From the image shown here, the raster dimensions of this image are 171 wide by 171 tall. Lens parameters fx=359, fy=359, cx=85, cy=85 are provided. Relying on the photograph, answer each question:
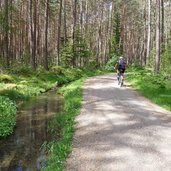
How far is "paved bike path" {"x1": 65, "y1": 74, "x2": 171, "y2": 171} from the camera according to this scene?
29.3 ft

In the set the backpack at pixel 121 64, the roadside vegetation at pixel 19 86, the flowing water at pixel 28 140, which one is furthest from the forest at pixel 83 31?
the flowing water at pixel 28 140

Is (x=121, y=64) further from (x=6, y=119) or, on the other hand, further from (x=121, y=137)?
(x=121, y=137)

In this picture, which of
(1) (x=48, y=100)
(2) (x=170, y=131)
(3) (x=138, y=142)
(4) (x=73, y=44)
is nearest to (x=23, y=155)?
(3) (x=138, y=142)

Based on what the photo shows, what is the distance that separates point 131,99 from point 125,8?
2433 inches

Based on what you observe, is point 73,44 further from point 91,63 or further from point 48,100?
point 48,100

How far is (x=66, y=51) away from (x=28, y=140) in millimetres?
34135

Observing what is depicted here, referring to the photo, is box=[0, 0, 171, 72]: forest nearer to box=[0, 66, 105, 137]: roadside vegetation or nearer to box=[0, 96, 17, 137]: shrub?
box=[0, 66, 105, 137]: roadside vegetation

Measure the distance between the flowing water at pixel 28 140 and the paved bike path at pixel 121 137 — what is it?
1.27m

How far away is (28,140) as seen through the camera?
12.7m

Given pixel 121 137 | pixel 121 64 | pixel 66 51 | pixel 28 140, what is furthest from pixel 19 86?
pixel 66 51

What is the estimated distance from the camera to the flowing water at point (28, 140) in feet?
33.8

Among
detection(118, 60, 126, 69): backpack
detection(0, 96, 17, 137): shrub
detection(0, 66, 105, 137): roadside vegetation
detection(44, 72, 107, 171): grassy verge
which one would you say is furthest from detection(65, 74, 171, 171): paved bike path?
detection(118, 60, 126, 69): backpack

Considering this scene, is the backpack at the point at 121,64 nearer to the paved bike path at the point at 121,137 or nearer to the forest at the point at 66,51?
the forest at the point at 66,51

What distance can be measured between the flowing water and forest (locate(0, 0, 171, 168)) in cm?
57
